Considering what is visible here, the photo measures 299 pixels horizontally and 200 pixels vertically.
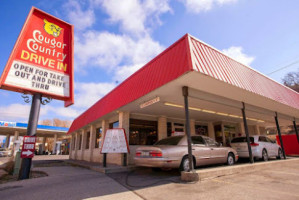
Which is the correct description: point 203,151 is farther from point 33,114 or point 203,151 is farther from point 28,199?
point 33,114

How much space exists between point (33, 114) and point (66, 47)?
154 inches

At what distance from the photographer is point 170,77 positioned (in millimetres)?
5602

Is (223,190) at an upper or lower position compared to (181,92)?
lower

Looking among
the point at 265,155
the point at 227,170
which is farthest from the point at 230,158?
the point at 265,155

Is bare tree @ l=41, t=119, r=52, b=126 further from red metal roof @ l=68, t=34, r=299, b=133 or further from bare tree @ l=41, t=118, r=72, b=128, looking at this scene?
red metal roof @ l=68, t=34, r=299, b=133

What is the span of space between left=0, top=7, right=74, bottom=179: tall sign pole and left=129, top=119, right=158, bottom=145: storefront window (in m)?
4.12

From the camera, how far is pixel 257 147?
938 centimetres

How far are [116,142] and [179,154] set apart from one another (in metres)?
3.76

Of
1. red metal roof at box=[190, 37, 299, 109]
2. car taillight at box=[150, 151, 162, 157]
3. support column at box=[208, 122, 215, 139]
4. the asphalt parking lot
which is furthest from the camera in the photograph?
support column at box=[208, 122, 215, 139]

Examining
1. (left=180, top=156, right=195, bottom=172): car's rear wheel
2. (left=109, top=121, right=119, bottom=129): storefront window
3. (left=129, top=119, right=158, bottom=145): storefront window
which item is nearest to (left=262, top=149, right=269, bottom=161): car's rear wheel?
(left=180, top=156, right=195, bottom=172): car's rear wheel

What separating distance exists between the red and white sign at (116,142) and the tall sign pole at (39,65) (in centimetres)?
285

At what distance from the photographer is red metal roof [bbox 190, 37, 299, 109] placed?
17.9ft

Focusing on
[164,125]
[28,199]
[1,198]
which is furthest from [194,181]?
[164,125]

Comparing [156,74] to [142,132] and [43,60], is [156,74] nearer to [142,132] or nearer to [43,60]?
[142,132]
